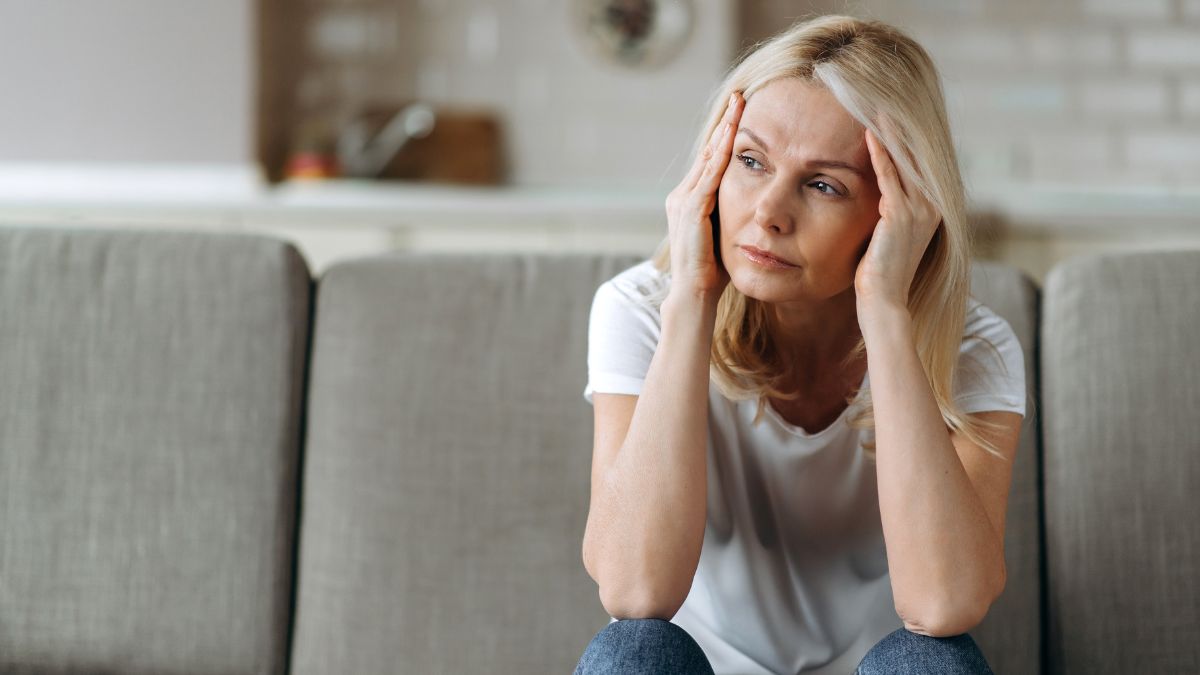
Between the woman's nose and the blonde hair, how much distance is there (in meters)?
0.12

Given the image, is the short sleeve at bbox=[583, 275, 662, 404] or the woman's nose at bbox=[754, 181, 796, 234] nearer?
the woman's nose at bbox=[754, 181, 796, 234]

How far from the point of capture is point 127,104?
12.1 ft

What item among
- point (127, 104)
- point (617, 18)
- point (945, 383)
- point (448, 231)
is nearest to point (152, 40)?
point (127, 104)

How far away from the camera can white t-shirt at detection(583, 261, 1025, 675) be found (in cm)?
151

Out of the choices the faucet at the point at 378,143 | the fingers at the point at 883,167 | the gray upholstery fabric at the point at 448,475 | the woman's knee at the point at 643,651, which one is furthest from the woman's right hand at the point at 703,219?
the faucet at the point at 378,143

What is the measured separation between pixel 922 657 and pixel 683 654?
24cm

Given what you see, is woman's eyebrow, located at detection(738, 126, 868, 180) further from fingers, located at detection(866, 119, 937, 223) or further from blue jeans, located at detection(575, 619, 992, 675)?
blue jeans, located at detection(575, 619, 992, 675)

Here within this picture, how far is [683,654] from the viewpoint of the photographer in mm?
1250

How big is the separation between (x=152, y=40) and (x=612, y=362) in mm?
2725

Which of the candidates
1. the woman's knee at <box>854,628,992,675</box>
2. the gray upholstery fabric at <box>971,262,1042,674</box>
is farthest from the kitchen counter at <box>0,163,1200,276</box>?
the woman's knee at <box>854,628,992,675</box>

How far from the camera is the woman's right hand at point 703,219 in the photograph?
4.71 feet

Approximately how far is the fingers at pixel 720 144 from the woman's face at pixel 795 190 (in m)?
0.01

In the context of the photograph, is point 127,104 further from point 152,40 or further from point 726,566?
point 726,566

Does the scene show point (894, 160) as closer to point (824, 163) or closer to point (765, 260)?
point (824, 163)
